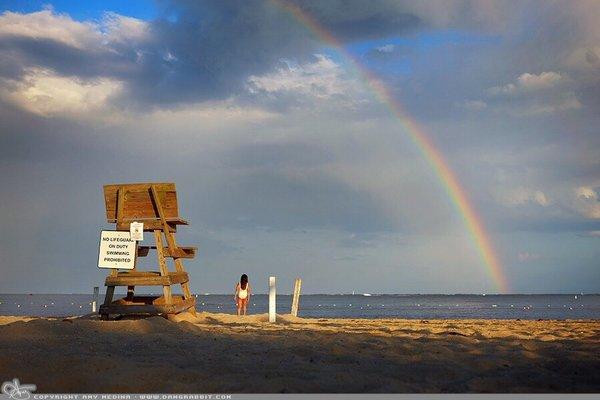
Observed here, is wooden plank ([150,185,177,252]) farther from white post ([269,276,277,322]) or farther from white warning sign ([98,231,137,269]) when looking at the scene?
white post ([269,276,277,322])

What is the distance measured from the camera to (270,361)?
7742mm

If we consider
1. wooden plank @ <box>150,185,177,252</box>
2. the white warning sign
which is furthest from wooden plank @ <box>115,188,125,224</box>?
wooden plank @ <box>150,185,177,252</box>

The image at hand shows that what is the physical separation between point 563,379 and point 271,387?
3.36 metres

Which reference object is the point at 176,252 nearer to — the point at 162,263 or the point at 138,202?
the point at 162,263

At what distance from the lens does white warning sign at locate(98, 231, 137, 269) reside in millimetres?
14719

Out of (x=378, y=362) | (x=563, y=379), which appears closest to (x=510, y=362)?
(x=563, y=379)

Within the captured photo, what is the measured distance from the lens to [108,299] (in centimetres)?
1443

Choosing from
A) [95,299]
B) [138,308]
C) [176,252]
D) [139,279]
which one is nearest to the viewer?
[138,308]

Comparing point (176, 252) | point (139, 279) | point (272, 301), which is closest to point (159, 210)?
point (176, 252)

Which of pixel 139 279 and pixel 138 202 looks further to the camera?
pixel 138 202

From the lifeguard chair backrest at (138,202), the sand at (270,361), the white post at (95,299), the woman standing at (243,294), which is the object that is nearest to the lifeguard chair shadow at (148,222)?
the lifeguard chair backrest at (138,202)

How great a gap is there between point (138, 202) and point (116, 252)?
1.35 metres

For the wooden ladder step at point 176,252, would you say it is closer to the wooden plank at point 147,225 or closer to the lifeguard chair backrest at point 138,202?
the wooden plank at point 147,225

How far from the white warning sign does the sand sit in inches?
150
